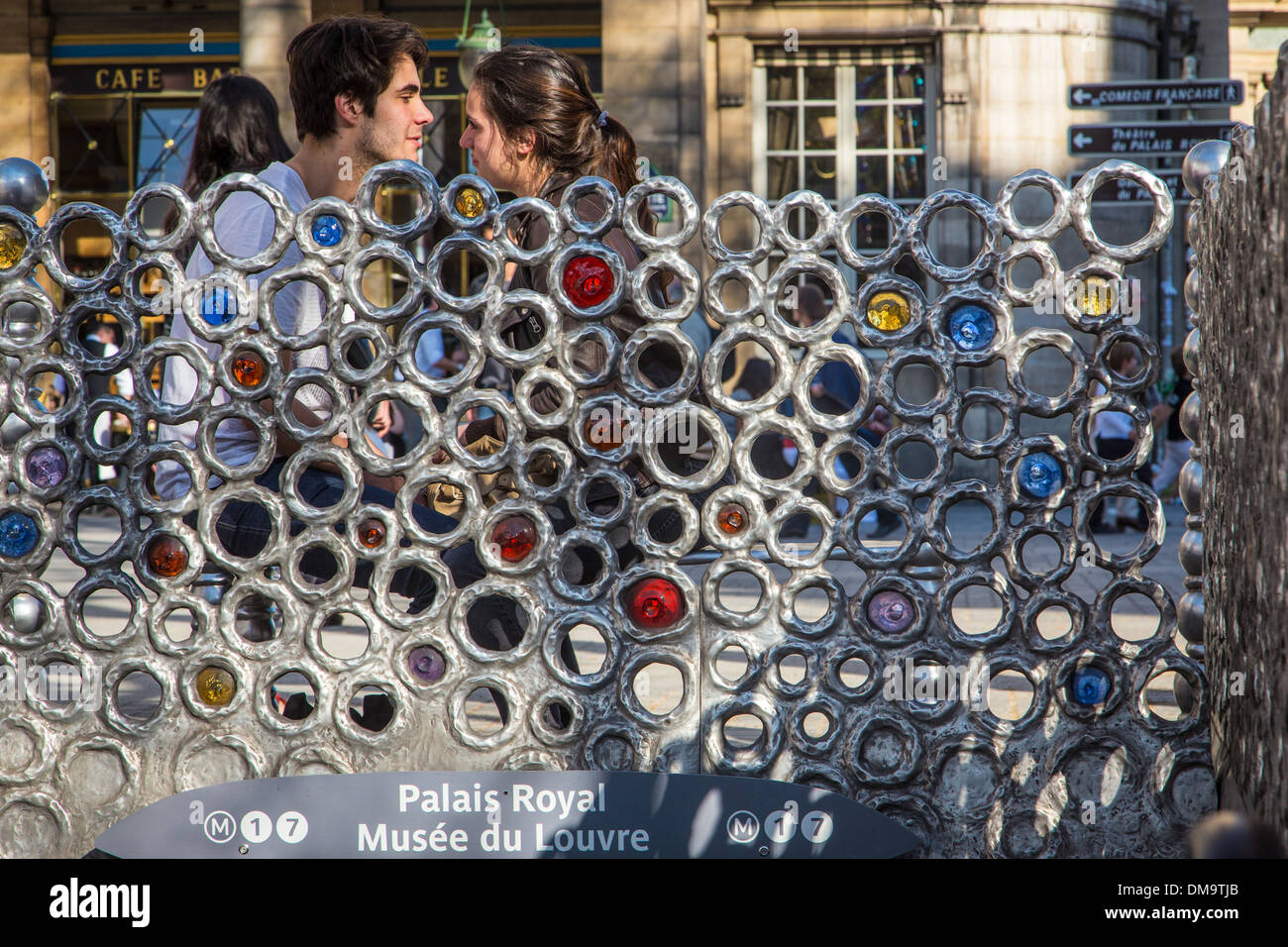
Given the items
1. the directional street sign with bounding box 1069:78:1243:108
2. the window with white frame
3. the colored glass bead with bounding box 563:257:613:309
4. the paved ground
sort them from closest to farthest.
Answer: the colored glass bead with bounding box 563:257:613:309, the paved ground, the directional street sign with bounding box 1069:78:1243:108, the window with white frame

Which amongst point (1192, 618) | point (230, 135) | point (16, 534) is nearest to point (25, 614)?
point (16, 534)

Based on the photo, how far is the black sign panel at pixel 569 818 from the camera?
2924 mm

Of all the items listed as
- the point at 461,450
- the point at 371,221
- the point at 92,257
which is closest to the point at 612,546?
the point at 461,450

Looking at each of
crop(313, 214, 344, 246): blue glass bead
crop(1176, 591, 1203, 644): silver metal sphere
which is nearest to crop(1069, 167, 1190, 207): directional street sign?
→ crop(1176, 591, 1203, 644): silver metal sphere

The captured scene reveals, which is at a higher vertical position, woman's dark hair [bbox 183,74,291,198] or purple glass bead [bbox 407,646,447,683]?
woman's dark hair [bbox 183,74,291,198]

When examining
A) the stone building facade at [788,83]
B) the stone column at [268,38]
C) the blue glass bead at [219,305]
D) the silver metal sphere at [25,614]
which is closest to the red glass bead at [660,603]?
the blue glass bead at [219,305]

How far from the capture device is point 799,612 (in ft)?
20.5

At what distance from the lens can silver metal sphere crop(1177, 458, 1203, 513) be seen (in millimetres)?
3225

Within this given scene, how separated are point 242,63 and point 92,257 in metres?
4.20

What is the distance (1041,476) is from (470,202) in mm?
1373

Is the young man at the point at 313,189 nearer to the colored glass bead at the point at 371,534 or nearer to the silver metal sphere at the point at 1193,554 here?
the colored glass bead at the point at 371,534

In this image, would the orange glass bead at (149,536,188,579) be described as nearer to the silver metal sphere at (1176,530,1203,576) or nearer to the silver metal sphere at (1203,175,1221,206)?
the silver metal sphere at (1176,530,1203,576)

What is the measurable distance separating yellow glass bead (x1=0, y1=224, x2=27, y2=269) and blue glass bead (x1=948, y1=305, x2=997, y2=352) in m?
2.11

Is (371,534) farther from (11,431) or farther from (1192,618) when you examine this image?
(1192,618)
